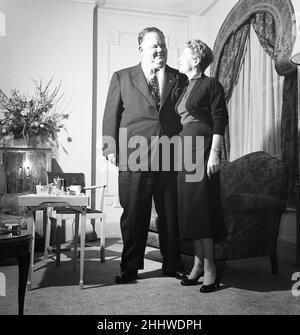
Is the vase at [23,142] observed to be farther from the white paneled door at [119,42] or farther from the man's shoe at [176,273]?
the man's shoe at [176,273]

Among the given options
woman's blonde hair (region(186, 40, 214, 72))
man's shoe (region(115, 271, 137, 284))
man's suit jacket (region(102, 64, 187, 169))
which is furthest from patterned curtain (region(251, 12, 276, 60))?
man's shoe (region(115, 271, 137, 284))

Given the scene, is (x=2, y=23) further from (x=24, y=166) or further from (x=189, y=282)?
(x=189, y=282)

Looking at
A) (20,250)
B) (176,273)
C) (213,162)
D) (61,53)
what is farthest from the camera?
(61,53)

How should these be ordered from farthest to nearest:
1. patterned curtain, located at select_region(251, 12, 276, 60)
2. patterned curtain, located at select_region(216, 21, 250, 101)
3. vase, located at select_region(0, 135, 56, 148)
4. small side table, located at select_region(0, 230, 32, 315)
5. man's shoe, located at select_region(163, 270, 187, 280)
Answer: vase, located at select_region(0, 135, 56, 148), patterned curtain, located at select_region(216, 21, 250, 101), patterned curtain, located at select_region(251, 12, 276, 60), man's shoe, located at select_region(163, 270, 187, 280), small side table, located at select_region(0, 230, 32, 315)

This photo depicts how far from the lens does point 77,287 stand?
2.08m

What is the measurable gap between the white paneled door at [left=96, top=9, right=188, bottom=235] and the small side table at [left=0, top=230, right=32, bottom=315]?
2.85 feet

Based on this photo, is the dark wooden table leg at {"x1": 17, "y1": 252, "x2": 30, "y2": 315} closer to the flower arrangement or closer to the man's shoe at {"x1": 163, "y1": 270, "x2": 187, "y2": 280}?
the man's shoe at {"x1": 163, "y1": 270, "x2": 187, "y2": 280}

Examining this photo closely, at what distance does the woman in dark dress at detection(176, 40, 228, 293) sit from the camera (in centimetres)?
199

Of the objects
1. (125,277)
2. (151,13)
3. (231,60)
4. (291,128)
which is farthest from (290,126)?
(125,277)

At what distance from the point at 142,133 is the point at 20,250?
830 mm

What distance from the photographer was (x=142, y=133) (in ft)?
6.61

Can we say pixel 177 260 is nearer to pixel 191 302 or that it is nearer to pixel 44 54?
pixel 191 302

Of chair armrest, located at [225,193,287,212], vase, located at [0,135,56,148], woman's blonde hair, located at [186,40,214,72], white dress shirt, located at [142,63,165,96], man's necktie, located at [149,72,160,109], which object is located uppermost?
woman's blonde hair, located at [186,40,214,72]

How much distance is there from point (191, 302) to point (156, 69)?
3.79ft
